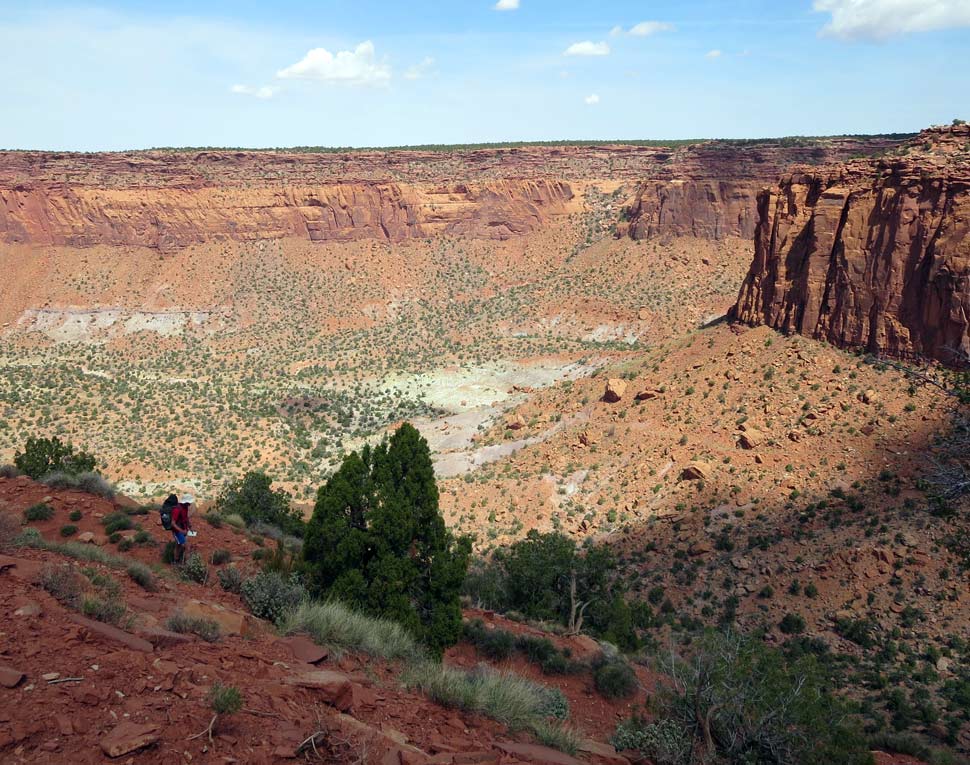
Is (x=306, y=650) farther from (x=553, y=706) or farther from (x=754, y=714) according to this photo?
(x=754, y=714)

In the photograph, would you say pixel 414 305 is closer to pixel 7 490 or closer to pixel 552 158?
pixel 552 158

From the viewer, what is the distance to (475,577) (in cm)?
1938

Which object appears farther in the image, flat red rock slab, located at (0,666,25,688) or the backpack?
the backpack

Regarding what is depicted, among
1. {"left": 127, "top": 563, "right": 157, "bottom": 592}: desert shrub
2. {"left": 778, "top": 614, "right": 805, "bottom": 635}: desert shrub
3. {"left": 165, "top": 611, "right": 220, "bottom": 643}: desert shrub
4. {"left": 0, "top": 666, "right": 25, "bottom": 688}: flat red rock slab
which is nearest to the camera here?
{"left": 0, "top": 666, "right": 25, "bottom": 688}: flat red rock slab

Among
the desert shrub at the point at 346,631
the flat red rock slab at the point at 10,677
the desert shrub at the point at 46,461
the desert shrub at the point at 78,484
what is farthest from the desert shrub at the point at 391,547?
the desert shrub at the point at 46,461

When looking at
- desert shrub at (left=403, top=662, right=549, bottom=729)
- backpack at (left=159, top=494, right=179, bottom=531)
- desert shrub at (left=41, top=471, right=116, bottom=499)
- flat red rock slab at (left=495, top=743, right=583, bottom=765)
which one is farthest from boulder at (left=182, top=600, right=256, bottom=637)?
desert shrub at (left=41, top=471, right=116, bottom=499)

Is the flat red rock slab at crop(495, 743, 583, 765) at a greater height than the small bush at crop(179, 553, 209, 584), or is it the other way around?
the flat red rock slab at crop(495, 743, 583, 765)

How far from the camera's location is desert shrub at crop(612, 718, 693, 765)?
8406mm

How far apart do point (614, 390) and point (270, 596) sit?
919 inches

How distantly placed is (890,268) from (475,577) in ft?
57.2

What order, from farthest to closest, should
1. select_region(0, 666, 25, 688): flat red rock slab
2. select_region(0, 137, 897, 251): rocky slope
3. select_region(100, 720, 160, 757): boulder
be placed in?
1. select_region(0, 137, 897, 251): rocky slope
2. select_region(0, 666, 25, 688): flat red rock slab
3. select_region(100, 720, 160, 757): boulder

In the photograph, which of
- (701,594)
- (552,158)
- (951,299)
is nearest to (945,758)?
(701,594)

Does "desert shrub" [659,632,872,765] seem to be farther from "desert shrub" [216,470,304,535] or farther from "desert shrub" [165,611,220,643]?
"desert shrub" [216,470,304,535]

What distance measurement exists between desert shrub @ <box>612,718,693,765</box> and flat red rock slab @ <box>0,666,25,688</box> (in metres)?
6.50
